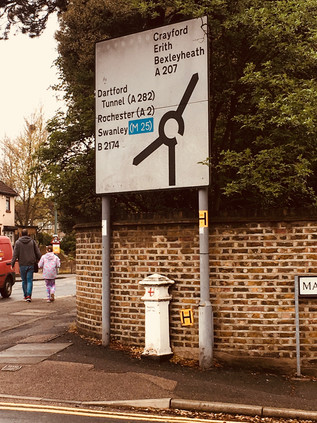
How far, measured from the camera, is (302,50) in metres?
7.71

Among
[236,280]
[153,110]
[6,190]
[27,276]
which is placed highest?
[6,190]

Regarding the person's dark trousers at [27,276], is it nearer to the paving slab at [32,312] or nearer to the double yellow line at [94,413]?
the paving slab at [32,312]

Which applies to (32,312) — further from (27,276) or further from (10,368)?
(10,368)

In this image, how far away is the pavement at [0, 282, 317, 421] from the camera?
5820mm

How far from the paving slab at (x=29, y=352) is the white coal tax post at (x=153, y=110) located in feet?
6.48

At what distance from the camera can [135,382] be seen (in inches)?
256

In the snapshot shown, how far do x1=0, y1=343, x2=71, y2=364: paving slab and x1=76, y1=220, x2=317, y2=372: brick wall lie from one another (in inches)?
43.2

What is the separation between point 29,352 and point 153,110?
4.19m

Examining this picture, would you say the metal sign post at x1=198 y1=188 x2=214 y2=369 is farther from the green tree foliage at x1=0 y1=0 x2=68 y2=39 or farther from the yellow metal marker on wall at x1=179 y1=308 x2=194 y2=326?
the green tree foliage at x1=0 y1=0 x2=68 y2=39

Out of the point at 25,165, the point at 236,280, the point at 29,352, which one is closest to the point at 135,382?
the point at 236,280

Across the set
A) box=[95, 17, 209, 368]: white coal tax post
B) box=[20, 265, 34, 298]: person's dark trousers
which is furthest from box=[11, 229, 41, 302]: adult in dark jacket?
box=[95, 17, 209, 368]: white coal tax post

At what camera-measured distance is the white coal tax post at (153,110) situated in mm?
7793

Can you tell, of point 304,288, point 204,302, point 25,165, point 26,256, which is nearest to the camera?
point 304,288

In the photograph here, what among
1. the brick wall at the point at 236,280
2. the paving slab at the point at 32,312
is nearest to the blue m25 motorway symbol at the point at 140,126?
the brick wall at the point at 236,280
